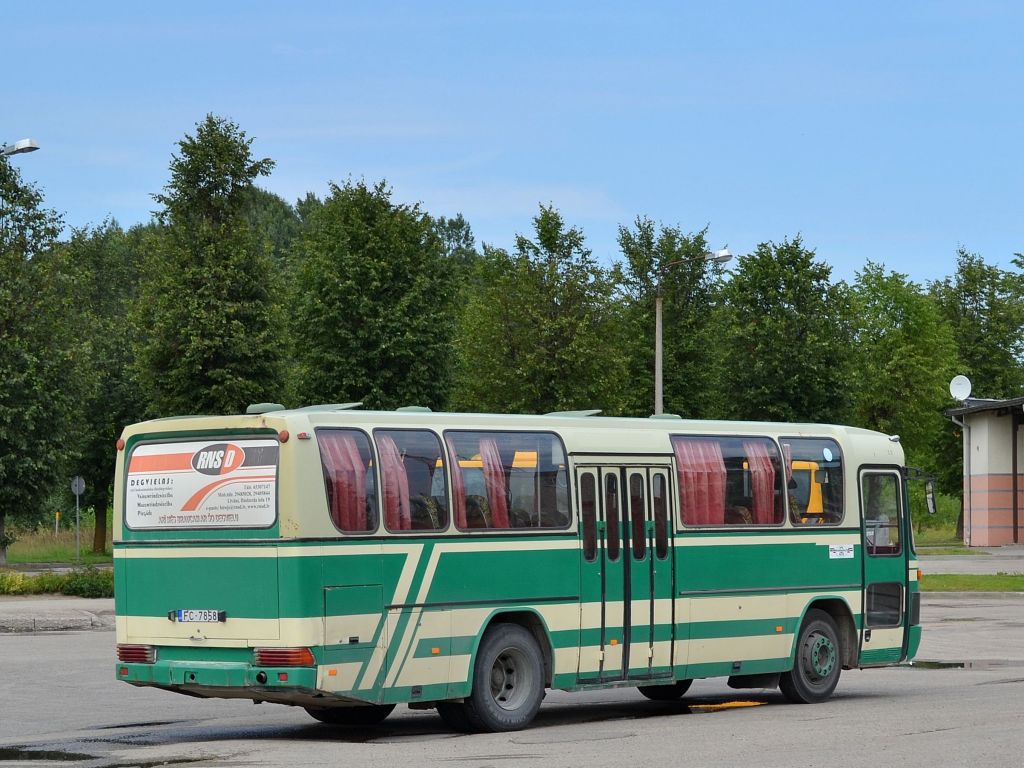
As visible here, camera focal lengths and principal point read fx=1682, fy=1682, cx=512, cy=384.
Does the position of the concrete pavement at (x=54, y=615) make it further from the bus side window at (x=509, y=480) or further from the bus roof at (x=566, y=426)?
the bus side window at (x=509, y=480)

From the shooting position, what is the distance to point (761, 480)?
17141 millimetres

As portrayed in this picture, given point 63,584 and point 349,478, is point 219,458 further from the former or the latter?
point 63,584

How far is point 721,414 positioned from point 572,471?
52512mm

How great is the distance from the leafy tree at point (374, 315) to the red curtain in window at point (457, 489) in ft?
132

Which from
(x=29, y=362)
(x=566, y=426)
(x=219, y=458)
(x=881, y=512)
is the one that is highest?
(x=29, y=362)

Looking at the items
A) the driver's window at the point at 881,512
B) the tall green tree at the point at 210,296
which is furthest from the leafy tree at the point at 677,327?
the driver's window at the point at 881,512

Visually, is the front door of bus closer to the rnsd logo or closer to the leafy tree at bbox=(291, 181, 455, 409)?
the rnsd logo

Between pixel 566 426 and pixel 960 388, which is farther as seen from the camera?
pixel 960 388

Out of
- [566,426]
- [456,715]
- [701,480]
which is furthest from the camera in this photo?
[701,480]

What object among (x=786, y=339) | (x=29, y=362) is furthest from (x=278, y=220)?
(x=29, y=362)

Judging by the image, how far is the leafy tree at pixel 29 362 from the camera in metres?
49.0

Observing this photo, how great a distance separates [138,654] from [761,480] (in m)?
6.56

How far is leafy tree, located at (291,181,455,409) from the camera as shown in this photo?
182 ft

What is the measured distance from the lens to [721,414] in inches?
2653
